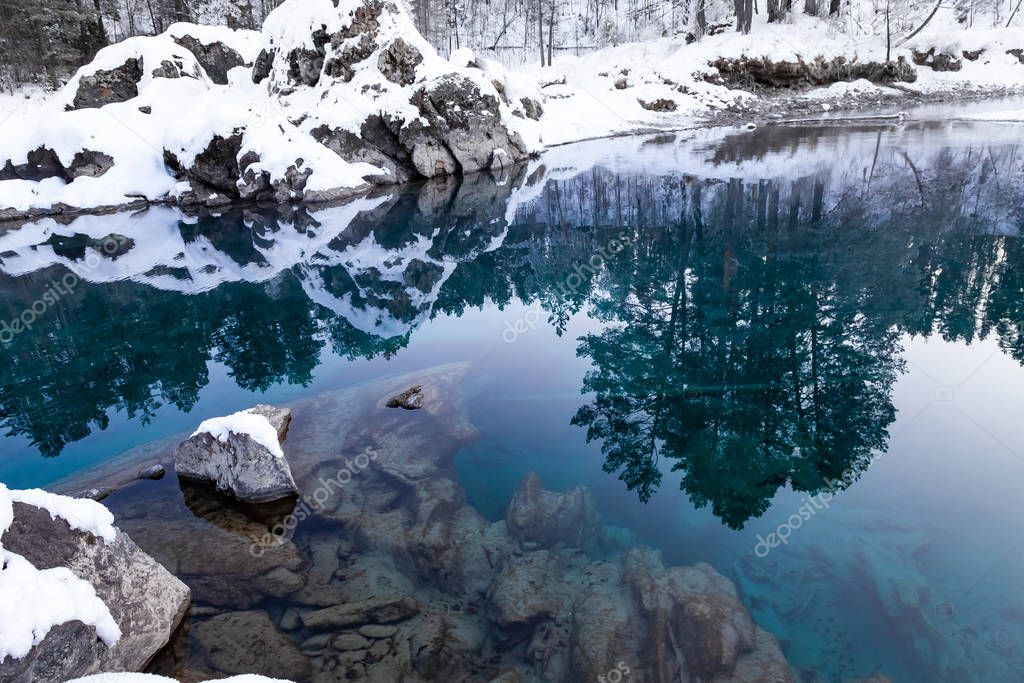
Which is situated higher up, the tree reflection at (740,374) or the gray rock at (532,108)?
the gray rock at (532,108)

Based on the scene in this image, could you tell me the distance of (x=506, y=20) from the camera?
8194 centimetres

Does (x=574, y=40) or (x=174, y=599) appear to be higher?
(x=574, y=40)

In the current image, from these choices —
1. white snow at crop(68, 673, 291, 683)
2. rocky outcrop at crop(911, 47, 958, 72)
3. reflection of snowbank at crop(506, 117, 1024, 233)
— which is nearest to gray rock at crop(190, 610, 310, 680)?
white snow at crop(68, 673, 291, 683)

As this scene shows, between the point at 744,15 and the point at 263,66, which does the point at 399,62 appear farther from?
the point at 744,15

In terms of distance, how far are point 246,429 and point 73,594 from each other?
3.23m

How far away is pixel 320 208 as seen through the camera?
93.4 feet

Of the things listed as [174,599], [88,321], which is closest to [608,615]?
[174,599]

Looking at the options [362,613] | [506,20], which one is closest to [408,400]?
[362,613]

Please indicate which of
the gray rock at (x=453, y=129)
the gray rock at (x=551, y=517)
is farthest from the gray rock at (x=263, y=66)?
the gray rock at (x=551, y=517)

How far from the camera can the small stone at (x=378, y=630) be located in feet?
20.2

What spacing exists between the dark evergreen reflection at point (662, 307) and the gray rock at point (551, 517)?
0.87 m

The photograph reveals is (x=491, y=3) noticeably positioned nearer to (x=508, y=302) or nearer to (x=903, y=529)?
(x=508, y=302)

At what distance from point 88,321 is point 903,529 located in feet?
59.3

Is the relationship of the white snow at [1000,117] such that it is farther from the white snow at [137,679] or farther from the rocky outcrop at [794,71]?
the white snow at [137,679]
